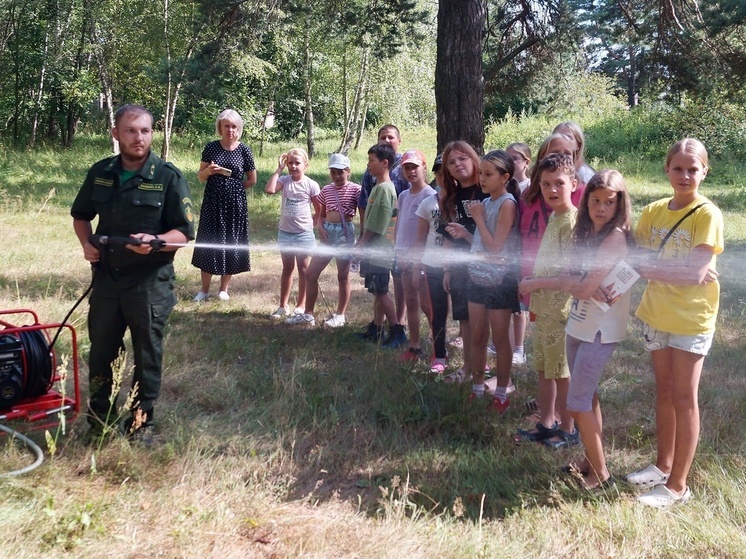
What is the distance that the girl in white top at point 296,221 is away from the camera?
7160 mm

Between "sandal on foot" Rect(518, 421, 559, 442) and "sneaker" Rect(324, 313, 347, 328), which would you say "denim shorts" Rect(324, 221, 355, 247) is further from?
"sandal on foot" Rect(518, 421, 559, 442)

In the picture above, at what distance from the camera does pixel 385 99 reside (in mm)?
30734

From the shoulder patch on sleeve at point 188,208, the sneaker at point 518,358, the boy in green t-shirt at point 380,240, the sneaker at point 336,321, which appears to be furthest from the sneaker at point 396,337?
the shoulder patch on sleeve at point 188,208

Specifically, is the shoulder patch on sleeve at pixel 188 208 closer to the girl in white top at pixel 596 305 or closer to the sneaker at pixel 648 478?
the girl in white top at pixel 596 305

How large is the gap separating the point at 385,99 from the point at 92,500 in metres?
28.7

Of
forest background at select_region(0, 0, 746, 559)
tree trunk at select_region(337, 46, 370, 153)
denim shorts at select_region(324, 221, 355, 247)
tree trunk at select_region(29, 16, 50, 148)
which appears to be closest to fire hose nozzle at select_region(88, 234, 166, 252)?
forest background at select_region(0, 0, 746, 559)

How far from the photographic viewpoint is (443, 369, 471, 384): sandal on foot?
527 centimetres

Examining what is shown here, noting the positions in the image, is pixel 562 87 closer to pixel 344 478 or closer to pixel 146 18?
pixel 344 478

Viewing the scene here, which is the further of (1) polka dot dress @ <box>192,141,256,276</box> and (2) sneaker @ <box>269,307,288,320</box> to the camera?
(1) polka dot dress @ <box>192,141,256,276</box>

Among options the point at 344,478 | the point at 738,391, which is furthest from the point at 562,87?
the point at 344,478

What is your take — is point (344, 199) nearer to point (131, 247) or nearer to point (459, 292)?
point (459, 292)

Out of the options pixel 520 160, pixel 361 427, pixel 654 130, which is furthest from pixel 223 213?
pixel 654 130

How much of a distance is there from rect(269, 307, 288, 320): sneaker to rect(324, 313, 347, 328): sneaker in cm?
45

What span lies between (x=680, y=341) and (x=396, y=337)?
126 inches
